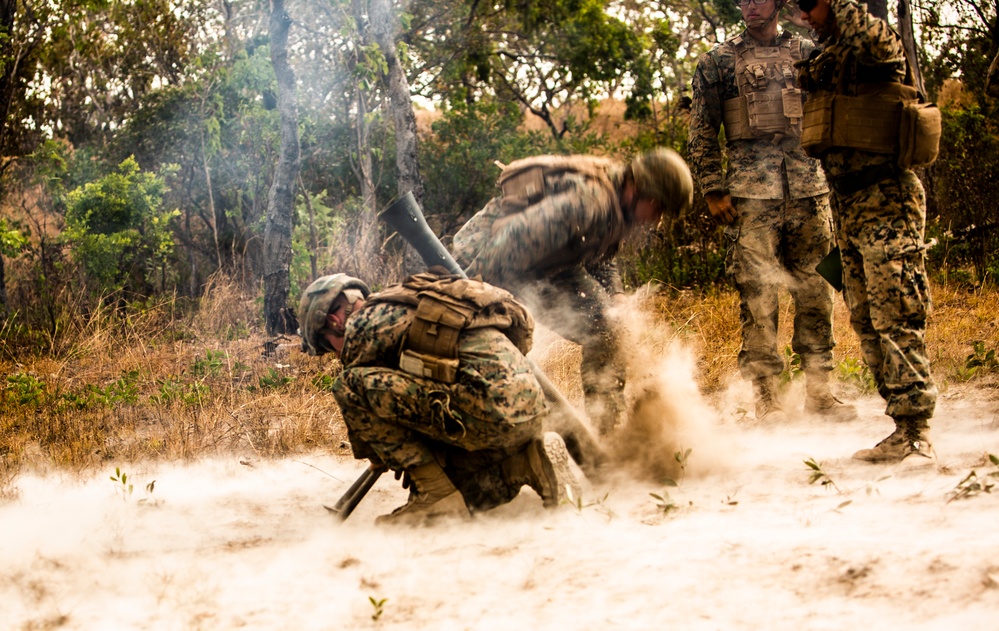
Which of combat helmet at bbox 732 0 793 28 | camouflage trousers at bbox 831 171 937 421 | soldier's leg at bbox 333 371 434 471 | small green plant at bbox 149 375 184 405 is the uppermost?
combat helmet at bbox 732 0 793 28

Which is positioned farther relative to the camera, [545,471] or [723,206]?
[723,206]

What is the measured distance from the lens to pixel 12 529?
400 centimetres

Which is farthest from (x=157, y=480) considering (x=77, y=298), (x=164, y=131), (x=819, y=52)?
(x=164, y=131)

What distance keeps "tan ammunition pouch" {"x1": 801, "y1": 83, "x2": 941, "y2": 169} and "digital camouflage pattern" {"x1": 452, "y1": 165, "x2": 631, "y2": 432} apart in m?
0.92

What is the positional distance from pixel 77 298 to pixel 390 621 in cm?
716

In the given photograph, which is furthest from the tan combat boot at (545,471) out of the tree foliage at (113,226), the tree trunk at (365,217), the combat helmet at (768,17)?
the tree foliage at (113,226)

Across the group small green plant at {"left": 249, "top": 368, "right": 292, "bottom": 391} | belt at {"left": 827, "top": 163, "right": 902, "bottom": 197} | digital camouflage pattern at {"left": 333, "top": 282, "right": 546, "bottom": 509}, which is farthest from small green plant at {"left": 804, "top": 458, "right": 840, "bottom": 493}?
small green plant at {"left": 249, "top": 368, "right": 292, "bottom": 391}

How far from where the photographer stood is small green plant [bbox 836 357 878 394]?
18.6 feet

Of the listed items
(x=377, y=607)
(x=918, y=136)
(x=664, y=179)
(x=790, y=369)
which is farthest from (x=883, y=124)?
(x=377, y=607)

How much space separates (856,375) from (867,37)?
252 centimetres

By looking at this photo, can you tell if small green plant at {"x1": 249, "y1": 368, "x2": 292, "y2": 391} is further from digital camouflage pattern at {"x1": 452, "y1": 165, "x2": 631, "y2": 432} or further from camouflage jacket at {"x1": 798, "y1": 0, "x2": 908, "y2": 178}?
camouflage jacket at {"x1": 798, "y1": 0, "x2": 908, "y2": 178}

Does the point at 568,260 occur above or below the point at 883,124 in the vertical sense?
below

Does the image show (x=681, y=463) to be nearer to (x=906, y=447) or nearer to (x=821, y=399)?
(x=906, y=447)

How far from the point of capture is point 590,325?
15.1ft
